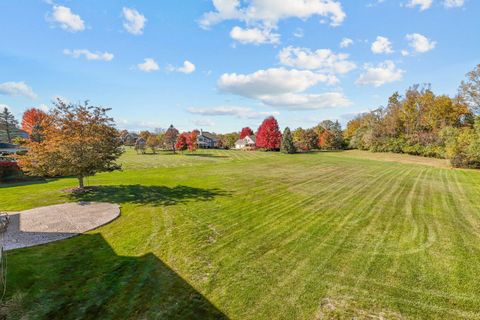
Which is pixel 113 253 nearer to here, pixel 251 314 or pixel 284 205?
pixel 251 314

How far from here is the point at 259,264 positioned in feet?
21.5

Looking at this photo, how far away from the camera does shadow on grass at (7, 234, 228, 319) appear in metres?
4.64

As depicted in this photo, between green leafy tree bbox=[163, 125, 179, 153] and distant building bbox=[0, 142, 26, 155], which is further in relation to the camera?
green leafy tree bbox=[163, 125, 179, 153]

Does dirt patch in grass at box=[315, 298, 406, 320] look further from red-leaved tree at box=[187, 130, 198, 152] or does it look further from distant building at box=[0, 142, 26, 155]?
red-leaved tree at box=[187, 130, 198, 152]

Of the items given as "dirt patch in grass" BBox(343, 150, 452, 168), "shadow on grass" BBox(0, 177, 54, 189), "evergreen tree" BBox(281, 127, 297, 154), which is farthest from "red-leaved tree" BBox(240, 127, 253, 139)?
"shadow on grass" BBox(0, 177, 54, 189)

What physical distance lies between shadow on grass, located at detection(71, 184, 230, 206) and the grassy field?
0.78 metres

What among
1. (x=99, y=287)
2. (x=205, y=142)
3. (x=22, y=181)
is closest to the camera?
(x=99, y=287)

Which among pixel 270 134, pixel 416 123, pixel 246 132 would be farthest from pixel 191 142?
pixel 416 123

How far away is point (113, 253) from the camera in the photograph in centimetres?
703

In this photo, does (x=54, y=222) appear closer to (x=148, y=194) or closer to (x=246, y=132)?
(x=148, y=194)

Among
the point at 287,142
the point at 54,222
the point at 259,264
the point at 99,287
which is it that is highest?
the point at 287,142

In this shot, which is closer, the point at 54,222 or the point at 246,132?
the point at 54,222

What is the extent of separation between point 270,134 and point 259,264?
174ft

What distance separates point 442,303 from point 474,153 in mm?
33639
